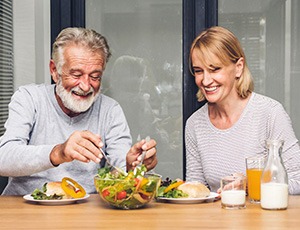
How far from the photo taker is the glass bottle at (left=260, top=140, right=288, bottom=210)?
203 cm

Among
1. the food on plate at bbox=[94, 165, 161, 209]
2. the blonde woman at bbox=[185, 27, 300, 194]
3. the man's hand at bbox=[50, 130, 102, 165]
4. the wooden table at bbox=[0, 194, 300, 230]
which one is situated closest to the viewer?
the wooden table at bbox=[0, 194, 300, 230]

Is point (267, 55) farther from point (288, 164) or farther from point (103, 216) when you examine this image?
point (103, 216)

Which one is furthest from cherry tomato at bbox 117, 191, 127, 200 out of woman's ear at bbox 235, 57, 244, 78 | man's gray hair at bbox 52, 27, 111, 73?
woman's ear at bbox 235, 57, 244, 78

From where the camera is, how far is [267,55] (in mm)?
3445

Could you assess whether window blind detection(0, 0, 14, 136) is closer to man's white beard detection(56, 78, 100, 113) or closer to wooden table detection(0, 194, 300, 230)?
man's white beard detection(56, 78, 100, 113)

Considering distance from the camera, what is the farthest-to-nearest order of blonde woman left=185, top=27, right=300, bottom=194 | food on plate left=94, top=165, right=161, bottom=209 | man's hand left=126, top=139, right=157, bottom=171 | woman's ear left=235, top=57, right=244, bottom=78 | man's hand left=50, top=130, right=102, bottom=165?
woman's ear left=235, top=57, right=244, bottom=78
blonde woman left=185, top=27, right=300, bottom=194
man's hand left=126, top=139, right=157, bottom=171
man's hand left=50, top=130, right=102, bottom=165
food on plate left=94, top=165, right=161, bottom=209

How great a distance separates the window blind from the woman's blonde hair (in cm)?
123

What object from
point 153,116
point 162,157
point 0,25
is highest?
point 0,25

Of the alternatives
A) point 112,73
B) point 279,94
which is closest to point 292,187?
point 279,94

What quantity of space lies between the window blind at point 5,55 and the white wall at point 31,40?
29 mm

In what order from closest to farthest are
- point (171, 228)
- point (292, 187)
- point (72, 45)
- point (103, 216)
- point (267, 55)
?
point (171, 228) → point (103, 216) → point (292, 187) → point (72, 45) → point (267, 55)

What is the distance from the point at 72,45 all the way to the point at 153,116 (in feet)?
3.09

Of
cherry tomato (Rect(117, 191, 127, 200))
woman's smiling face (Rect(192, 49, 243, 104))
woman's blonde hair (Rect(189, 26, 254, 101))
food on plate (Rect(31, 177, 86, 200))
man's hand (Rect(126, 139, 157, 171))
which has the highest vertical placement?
woman's blonde hair (Rect(189, 26, 254, 101))

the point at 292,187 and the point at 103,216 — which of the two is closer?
the point at 103,216
